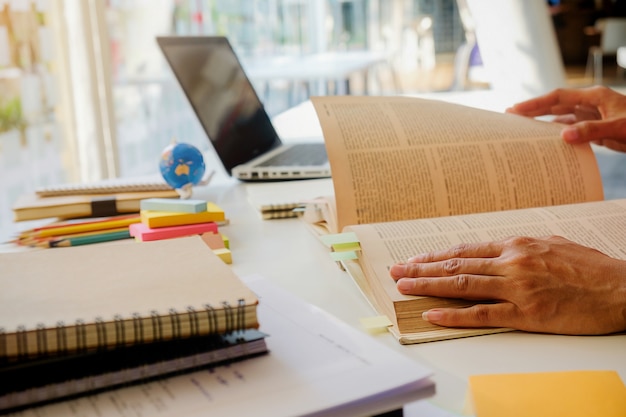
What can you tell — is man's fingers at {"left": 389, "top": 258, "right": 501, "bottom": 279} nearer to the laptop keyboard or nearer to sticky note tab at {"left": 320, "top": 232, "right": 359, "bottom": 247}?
sticky note tab at {"left": 320, "top": 232, "right": 359, "bottom": 247}

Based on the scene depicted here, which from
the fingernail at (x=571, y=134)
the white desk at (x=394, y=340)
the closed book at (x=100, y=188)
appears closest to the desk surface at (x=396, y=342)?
the white desk at (x=394, y=340)

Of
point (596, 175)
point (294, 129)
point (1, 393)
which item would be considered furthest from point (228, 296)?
point (294, 129)

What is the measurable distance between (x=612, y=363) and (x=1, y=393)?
44 centimetres

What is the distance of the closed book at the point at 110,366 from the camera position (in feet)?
1.33

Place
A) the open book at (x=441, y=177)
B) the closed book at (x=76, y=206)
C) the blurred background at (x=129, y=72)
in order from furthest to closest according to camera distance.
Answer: the blurred background at (x=129, y=72), the closed book at (x=76, y=206), the open book at (x=441, y=177)

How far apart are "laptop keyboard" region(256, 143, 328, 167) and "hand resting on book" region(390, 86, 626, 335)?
71cm

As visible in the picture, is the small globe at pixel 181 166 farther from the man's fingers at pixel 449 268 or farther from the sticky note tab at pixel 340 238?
the man's fingers at pixel 449 268

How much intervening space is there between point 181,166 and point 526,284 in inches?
22.3

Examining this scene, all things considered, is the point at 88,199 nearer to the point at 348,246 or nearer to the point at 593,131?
the point at 348,246

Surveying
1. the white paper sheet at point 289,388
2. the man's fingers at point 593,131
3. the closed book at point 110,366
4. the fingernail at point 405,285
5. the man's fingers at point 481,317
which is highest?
the man's fingers at point 593,131

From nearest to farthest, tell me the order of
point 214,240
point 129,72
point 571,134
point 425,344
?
1. point 425,344
2. point 214,240
3. point 571,134
4. point 129,72

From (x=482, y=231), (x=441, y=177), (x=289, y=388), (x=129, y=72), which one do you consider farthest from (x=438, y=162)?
(x=129, y=72)

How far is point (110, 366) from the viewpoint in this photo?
1.40 feet

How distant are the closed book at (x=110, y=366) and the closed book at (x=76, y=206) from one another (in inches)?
22.9
